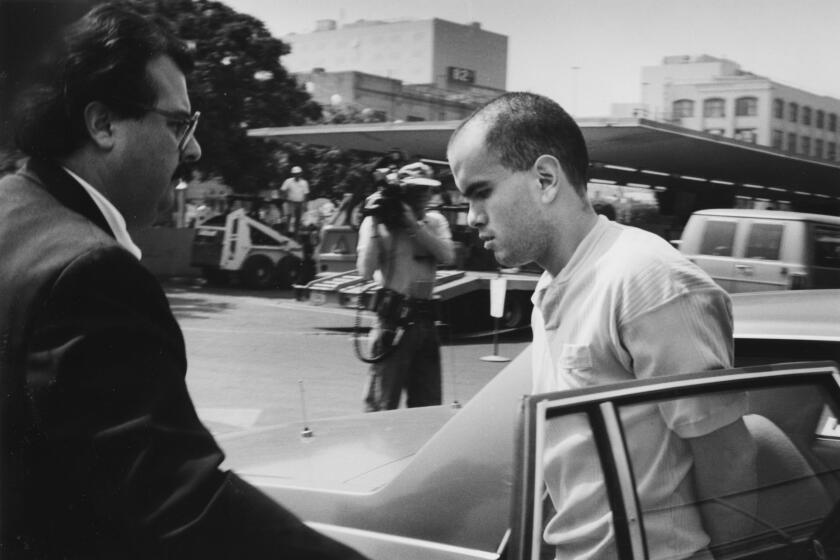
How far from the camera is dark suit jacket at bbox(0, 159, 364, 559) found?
1260mm

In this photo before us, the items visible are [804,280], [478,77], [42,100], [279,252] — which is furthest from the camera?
[478,77]

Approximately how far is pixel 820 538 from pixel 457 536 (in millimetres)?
809

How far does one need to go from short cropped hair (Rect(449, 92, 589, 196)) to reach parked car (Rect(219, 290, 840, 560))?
512 millimetres

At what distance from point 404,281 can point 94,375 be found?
184 inches

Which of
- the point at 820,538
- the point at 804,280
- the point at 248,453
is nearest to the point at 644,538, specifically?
the point at 820,538

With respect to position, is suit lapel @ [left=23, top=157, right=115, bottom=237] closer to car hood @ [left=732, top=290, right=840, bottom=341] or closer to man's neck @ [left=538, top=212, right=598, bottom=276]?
man's neck @ [left=538, top=212, right=598, bottom=276]

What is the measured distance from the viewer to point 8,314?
1.30 m

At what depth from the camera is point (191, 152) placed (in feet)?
5.50

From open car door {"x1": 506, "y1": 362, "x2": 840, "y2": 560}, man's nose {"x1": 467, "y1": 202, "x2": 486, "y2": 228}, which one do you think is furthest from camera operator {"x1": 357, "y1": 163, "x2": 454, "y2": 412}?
open car door {"x1": 506, "y1": 362, "x2": 840, "y2": 560}

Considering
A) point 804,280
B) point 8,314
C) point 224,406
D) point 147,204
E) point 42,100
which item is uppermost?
point 42,100

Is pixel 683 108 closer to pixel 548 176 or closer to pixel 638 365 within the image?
pixel 548 176

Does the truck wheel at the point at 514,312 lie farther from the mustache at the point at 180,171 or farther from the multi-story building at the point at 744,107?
the multi-story building at the point at 744,107

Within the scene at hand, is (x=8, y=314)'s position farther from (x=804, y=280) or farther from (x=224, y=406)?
(x=804, y=280)

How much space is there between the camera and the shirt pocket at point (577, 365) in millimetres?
1877
